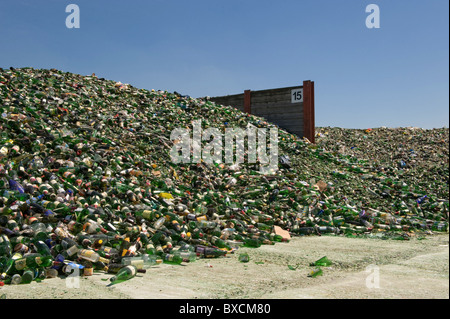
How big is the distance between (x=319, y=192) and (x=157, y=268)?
5250 millimetres

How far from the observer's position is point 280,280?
4012mm

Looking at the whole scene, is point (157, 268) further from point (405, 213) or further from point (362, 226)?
point (405, 213)

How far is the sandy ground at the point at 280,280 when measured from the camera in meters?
3.45

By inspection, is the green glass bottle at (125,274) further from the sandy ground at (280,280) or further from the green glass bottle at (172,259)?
the green glass bottle at (172,259)

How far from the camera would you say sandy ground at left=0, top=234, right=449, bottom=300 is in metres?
3.45

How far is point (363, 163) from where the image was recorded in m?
13.3

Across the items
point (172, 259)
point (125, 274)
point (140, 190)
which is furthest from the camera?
point (140, 190)

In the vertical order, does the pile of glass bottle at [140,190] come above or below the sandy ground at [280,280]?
above

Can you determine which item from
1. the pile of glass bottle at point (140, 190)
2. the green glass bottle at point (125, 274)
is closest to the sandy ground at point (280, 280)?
the green glass bottle at point (125, 274)

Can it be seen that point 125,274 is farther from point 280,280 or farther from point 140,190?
point 140,190

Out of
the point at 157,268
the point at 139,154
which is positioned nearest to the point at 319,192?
the point at 139,154

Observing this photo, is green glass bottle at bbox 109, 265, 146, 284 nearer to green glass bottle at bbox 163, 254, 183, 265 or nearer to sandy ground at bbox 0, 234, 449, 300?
sandy ground at bbox 0, 234, 449, 300

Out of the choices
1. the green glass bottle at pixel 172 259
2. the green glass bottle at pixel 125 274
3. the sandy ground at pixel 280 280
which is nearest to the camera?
the sandy ground at pixel 280 280

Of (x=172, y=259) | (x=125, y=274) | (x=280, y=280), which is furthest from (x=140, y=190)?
(x=280, y=280)
